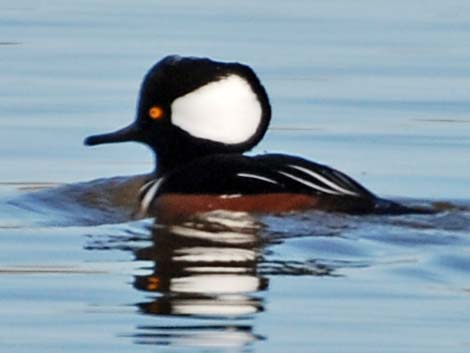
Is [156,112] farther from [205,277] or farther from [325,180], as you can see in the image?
[205,277]

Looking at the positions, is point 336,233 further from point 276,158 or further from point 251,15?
point 251,15

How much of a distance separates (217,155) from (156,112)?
70 cm

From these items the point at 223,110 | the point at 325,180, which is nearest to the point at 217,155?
the point at 223,110

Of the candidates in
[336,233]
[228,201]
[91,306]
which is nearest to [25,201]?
[228,201]

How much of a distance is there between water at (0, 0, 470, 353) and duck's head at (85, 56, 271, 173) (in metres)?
0.51

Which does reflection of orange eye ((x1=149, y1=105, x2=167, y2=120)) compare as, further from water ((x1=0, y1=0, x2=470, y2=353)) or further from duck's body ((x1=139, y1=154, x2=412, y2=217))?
duck's body ((x1=139, y1=154, x2=412, y2=217))

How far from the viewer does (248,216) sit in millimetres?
10719

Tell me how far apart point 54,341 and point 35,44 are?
9.19 m

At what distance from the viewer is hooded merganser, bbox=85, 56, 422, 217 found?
10.7 meters

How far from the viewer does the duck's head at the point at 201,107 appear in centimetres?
1123

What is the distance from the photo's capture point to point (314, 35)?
17438 mm

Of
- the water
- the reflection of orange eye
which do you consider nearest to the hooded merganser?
the reflection of orange eye

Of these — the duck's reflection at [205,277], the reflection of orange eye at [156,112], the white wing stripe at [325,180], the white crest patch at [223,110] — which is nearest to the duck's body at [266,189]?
the white wing stripe at [325,180]

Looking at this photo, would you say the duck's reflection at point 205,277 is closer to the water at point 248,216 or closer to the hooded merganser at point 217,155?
the water at point 248,216
